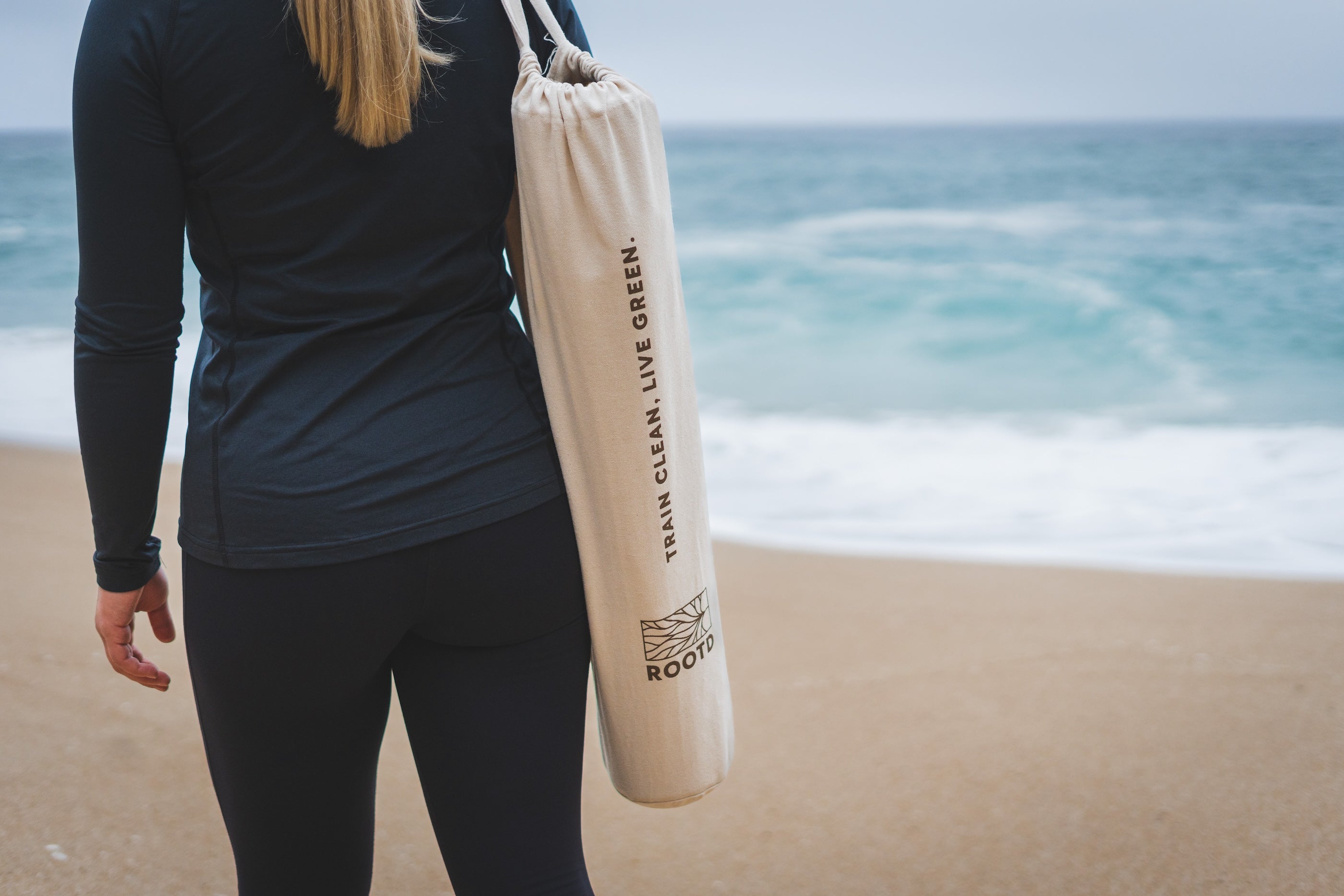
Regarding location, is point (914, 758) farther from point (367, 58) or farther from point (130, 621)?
point (367, 58)

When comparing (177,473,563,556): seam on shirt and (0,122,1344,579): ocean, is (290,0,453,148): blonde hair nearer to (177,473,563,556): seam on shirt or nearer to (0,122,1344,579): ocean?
(177,473,563,556): seam on shirt

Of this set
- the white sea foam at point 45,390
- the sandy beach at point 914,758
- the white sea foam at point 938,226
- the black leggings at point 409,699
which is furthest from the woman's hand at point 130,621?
the white sea foam at point 938,226

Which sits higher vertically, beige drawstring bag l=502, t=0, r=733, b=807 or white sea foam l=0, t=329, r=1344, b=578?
beige drawstring bag l=502, t=0, r=733, b=807

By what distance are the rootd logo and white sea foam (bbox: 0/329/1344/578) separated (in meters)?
2.54

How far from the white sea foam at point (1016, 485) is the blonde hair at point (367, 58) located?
114 inches

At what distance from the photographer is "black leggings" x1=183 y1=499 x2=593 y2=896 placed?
0.84m

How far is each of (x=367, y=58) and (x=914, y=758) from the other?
75.9 inches

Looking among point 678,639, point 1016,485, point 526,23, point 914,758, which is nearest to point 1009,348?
point 1016,485

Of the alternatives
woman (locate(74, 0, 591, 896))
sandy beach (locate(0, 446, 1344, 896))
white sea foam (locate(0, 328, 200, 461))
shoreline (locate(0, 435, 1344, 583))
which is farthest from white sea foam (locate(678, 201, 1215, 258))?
woman (locate(74, 0, 591, 896))

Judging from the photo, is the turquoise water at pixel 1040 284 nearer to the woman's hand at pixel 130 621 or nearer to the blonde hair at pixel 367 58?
the woman's hand at pixel 130 621

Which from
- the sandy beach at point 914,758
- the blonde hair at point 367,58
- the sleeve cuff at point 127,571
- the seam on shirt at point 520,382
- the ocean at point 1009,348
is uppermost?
the blonde hair at point 367,58

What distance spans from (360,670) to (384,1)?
1.79ft

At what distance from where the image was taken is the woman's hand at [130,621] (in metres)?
0.95

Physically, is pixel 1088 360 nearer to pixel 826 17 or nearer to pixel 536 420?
pixel 536 420
